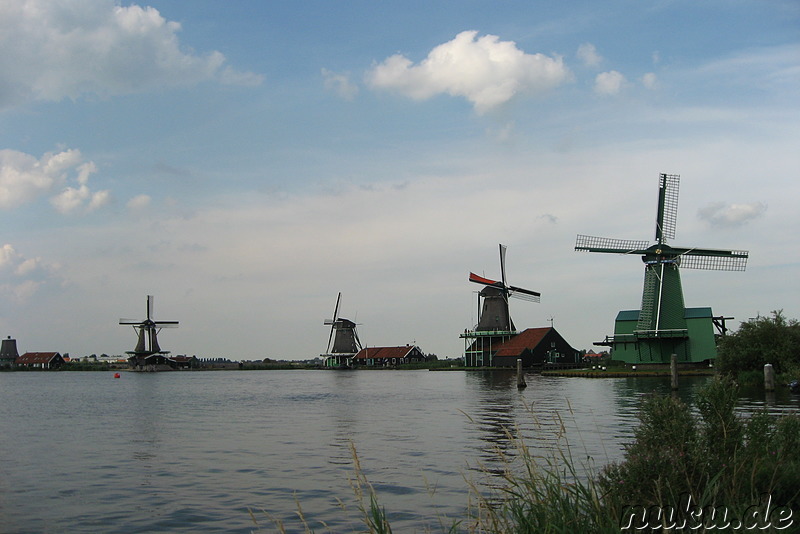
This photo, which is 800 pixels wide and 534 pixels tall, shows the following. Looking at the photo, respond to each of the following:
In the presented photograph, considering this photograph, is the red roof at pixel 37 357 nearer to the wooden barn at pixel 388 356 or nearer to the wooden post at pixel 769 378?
the wooden barn at pixel 388 356

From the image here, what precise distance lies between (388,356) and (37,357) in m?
73.6

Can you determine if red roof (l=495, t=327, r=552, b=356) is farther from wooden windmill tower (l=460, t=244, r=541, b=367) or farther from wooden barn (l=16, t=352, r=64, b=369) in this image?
wooden barn (l=16, t=352, r=64, b=369)

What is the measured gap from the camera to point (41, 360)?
143m

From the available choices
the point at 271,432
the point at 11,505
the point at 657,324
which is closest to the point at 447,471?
the point at 11,505

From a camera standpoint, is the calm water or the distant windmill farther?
the distant windmill

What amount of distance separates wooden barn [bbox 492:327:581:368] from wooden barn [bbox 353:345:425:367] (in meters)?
33.0

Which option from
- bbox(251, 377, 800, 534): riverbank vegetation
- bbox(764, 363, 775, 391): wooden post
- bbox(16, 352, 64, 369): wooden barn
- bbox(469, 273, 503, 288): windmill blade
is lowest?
bbox(16, 352, 64, 369): wooden barn

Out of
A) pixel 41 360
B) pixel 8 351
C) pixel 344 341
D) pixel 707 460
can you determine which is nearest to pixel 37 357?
pixel 41 360

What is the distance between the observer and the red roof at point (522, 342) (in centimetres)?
8806

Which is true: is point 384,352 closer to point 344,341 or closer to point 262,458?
point 344,341

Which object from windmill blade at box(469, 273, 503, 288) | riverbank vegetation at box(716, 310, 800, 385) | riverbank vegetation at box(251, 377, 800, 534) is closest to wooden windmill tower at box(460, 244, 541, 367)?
windmill blade at box(469, 273, 503, 288)

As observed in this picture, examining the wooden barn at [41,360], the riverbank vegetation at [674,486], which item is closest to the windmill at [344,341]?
the wooden barn at [41,360]

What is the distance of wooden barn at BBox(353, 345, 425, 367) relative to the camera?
4815 inches

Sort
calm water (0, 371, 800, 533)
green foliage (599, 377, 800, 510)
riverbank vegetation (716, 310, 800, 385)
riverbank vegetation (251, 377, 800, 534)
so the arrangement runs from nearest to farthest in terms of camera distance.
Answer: riverbank vegetation (251, 377, 800, 534)
green foliage (599, 377, 800, 510)
calm water (0, 371, 800, 533)
riverbank vegetation (716, 310, 800, 385)
